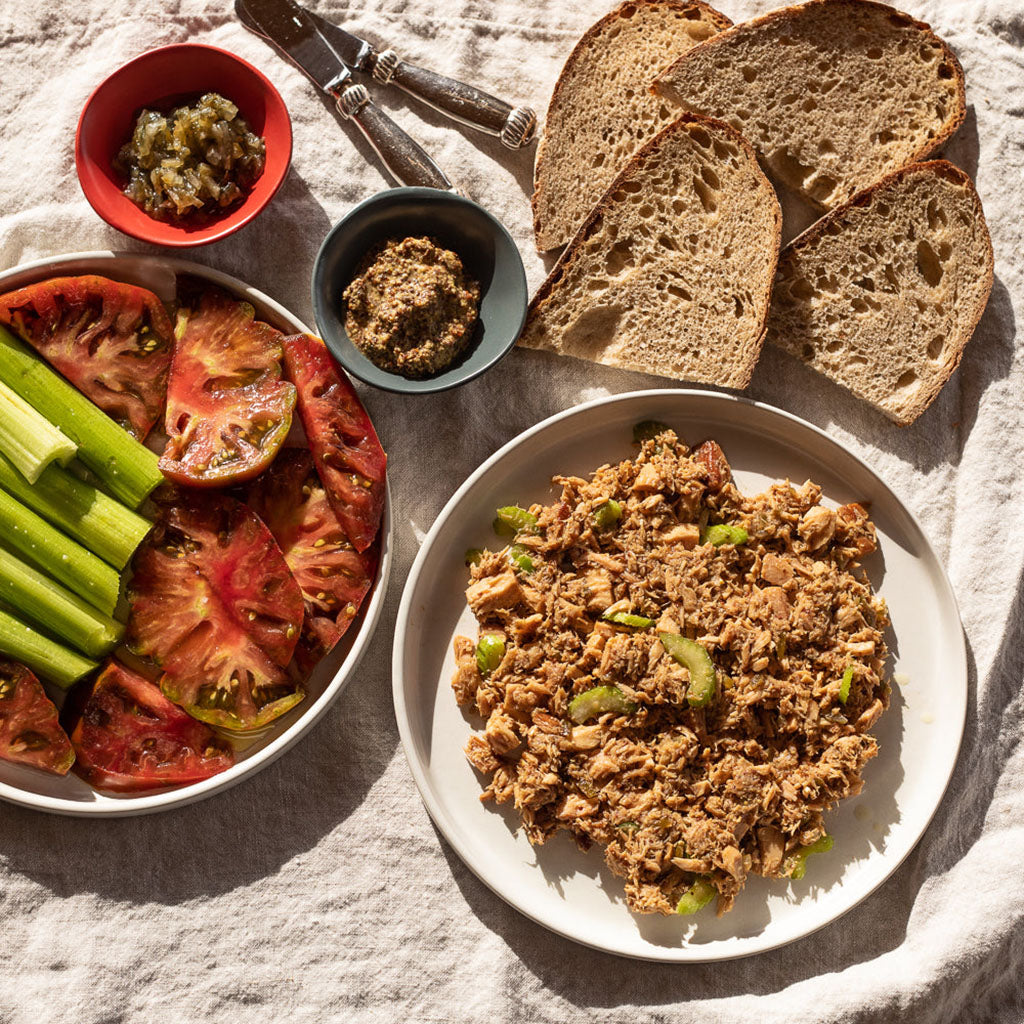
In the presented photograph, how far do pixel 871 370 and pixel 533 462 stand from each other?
4.65ft

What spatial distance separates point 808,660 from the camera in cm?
377

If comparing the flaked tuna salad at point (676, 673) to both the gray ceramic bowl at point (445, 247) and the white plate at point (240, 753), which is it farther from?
the gray ceramic bowl at point (445, 247)

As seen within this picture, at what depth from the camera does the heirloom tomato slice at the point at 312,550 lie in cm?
376

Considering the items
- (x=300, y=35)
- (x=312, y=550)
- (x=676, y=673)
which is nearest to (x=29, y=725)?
(x=312, y=550)

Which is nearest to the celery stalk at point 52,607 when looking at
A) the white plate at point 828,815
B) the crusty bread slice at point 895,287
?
the white plate at point 828,815

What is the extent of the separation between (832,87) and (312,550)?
280cm

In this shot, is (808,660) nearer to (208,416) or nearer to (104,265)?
(208,416)

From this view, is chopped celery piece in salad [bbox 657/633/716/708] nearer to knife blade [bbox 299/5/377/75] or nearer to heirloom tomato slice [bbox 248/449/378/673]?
heirloom tomato slice [bbox 248/449/378/673]

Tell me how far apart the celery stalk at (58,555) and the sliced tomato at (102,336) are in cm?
47

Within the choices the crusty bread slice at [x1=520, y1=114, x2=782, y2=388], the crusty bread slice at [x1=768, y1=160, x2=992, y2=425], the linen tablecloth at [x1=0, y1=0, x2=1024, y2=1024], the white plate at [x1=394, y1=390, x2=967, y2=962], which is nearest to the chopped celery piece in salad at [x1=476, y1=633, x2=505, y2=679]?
the white plate at [x1=394, y1=390, x2=967, y2=962]

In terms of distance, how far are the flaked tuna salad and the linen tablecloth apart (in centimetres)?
47

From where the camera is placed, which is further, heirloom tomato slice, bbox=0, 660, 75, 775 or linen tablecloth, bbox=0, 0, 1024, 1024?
linen tablecloth, bbox=0, 0, 1024, 1024

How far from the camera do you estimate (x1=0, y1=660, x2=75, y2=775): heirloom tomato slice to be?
361 centimetres

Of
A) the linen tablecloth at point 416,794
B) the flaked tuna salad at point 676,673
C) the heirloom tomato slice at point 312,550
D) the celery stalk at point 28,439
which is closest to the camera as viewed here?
the celery stalk at point 28,439
